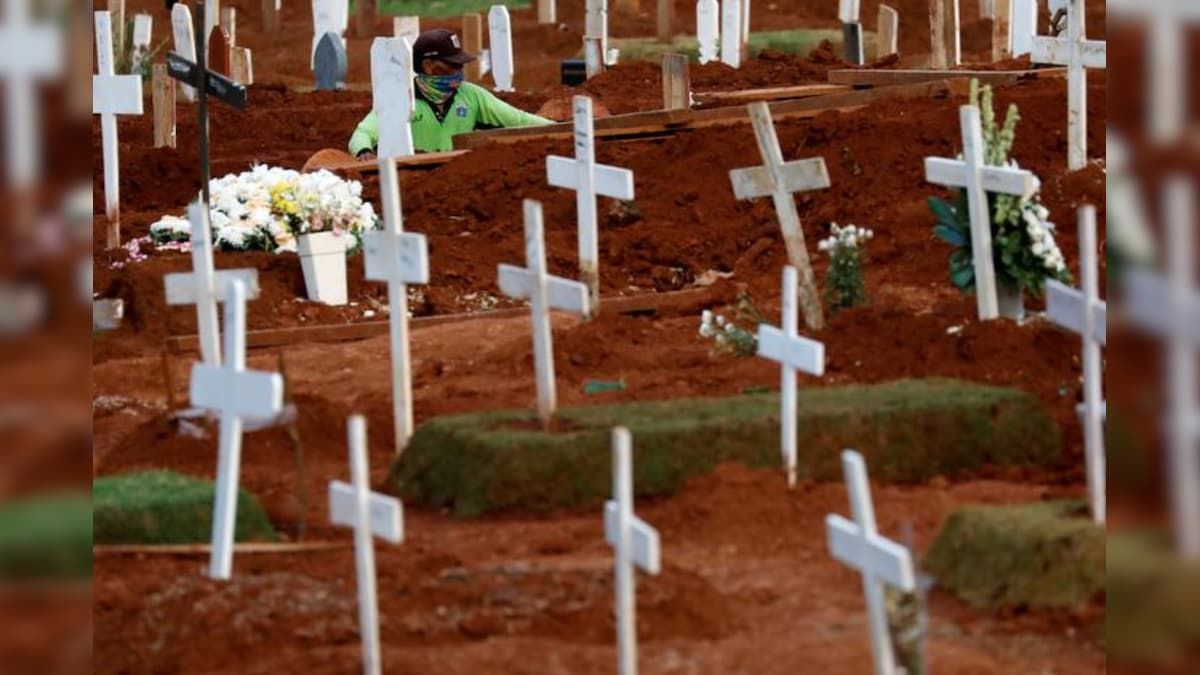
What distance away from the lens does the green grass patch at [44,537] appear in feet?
4.99

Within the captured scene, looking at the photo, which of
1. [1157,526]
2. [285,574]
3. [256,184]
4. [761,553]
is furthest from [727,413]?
[1157,526]

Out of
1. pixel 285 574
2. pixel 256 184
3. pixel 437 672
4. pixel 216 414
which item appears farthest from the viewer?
pixel 256 184

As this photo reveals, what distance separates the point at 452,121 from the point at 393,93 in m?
1.43

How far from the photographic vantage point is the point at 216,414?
9930 mm

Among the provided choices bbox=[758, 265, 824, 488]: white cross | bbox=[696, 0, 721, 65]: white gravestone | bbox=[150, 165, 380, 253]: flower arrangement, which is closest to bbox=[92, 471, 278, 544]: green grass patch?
bbox=[758, 265, 824, 488]: white cross

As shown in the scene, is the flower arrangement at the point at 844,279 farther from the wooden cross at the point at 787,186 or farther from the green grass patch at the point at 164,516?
the green grass patch at the point at 164,516

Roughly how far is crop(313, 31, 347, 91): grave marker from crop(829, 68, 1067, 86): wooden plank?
24.0 ft

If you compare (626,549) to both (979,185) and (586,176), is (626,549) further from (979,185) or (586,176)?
(586,176)

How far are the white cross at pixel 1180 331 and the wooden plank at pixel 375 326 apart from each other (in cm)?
1135

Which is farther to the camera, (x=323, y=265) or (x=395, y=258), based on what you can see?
(x=323, y=265)

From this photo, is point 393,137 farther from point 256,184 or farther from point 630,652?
point 630,652

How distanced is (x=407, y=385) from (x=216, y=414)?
1.12m

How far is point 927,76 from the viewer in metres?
18.4

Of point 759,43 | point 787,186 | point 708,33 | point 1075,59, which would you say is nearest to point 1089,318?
point 787,186
